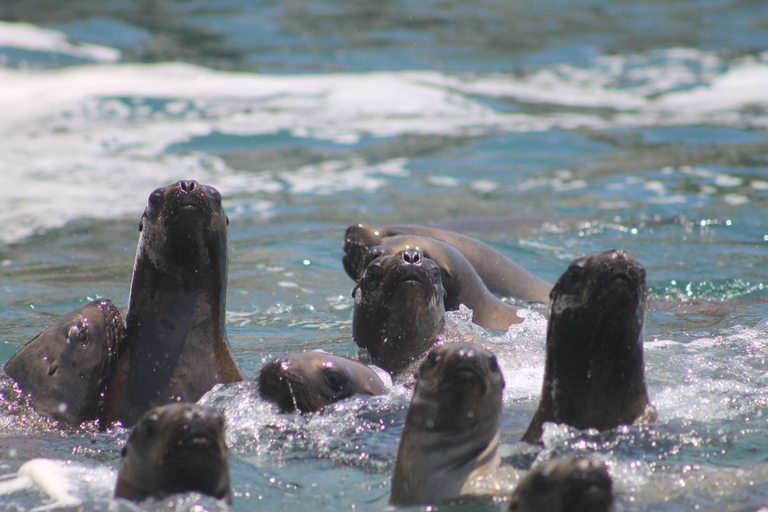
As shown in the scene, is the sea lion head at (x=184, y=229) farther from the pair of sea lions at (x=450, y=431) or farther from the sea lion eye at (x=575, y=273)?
the sea lion eye at (x=575, y=273)

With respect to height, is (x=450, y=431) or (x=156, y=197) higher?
(x=156, y=197)

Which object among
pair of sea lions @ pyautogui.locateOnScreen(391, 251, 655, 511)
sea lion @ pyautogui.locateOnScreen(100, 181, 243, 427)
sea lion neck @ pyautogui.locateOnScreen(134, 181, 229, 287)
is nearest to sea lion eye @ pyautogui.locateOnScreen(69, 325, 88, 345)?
sea lion @ pyautogui.locateOnScreen(100, 181, 243, 427)

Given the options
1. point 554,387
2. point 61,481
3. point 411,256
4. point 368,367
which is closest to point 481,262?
point 411,256

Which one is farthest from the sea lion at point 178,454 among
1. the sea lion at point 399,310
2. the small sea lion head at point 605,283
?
the sea lion at point 399,310

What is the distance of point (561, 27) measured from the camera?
2086 cm

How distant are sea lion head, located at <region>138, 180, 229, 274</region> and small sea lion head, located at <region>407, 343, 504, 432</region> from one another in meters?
1.42

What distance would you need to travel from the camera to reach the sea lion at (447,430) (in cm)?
330

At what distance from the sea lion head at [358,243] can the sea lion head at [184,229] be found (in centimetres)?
199

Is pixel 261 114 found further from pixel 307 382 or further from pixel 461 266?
pixel 307 382

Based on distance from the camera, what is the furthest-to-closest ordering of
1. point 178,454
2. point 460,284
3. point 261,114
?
point 261,114, point 460,284, point 178,454

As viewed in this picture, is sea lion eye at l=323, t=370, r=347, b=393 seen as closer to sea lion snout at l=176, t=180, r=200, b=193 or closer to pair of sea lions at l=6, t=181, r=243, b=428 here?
pair of sea lions at l=6, t=181, r=243, b=428

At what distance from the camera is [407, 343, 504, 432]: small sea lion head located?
331 centimetres

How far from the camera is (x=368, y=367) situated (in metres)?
4.61

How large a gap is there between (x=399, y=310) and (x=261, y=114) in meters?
10.1
